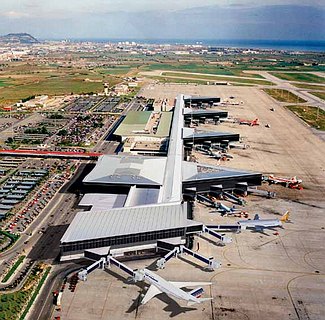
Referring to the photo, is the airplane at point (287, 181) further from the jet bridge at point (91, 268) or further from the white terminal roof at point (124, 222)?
the jet bridge at point (91, 268)

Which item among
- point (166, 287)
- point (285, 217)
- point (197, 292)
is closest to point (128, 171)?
point (285, 217)

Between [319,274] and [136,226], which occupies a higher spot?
[136,226]

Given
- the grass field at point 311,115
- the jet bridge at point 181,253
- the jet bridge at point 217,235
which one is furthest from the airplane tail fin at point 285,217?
the grass field at point 311,115

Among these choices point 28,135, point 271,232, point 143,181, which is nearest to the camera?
point 271,232

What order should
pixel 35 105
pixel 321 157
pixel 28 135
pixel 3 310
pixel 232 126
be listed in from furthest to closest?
pixel 35 105 < pixel 232 126 < pixel 28 135 < pixel 321 157 < pixel 3 310

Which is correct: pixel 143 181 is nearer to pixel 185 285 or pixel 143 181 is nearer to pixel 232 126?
pixel 185 285

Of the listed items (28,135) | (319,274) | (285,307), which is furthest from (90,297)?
(28,135)

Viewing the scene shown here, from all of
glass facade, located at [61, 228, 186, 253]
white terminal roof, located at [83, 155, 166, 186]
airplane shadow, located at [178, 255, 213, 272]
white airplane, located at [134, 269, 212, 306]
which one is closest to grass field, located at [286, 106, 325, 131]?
white terminal roof, located at [83, 155, 166, 186]
